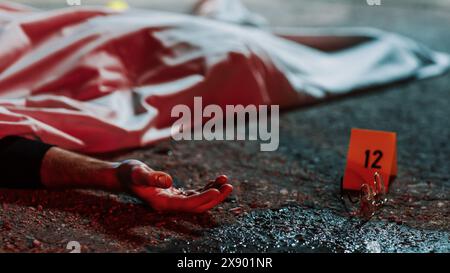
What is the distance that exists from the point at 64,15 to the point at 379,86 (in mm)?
1359

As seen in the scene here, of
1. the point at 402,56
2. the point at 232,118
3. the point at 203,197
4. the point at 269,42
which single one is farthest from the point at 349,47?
the point at 203,197

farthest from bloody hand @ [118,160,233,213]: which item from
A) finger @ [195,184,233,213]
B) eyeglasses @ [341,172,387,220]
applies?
eyeglasses @ [341,172,387,220]

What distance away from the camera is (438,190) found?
1.69m

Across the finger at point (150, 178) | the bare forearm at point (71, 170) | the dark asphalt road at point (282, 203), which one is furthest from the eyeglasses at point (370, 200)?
the bare forearm at point (71, 170)

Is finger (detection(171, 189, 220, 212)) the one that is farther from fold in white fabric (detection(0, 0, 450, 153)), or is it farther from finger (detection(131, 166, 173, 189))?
fold in white fabric (detection(0, 0, 450, 153))

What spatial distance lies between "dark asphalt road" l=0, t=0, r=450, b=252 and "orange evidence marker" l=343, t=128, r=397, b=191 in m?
0.08

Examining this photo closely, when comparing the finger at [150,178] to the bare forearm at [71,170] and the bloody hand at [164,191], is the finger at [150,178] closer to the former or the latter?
the bloody hand at [164,191]

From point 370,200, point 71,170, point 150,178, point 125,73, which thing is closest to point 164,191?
point 150,178

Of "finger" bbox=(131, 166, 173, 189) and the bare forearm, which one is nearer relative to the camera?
"finger" bbox=(131, 166, 173, 189)

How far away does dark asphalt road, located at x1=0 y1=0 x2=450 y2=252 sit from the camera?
1343mm

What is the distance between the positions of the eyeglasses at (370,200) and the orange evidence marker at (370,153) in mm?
31

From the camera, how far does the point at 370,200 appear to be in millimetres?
1488

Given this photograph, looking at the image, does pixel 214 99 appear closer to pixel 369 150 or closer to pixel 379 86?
pixel 369 150

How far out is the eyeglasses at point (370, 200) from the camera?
1.49 meters
